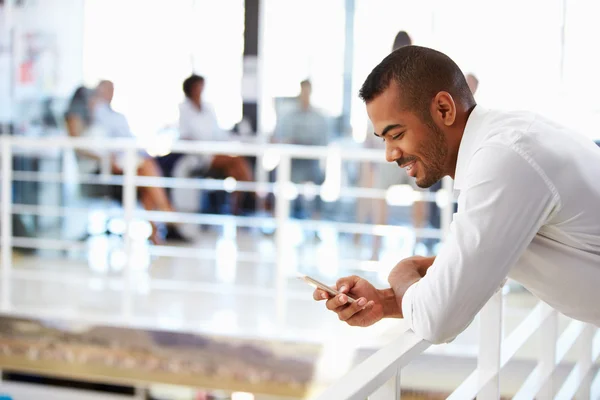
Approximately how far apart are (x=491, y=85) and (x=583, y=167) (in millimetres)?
4258

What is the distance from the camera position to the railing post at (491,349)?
1046 millimetres

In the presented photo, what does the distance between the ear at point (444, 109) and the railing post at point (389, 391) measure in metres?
0.41

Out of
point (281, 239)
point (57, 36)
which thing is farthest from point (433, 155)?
point (57, 36)

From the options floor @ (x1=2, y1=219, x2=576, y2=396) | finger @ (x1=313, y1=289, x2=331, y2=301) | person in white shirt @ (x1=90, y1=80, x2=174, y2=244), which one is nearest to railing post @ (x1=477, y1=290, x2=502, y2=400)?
finger @ (x1=313, y1=289, x2=331, y2=301)

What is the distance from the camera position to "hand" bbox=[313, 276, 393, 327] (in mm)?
1081

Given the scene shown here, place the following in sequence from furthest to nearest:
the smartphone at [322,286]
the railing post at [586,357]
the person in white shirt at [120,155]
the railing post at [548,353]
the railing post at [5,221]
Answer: the person in white shirt at [120,155]
the railing post at [5,221]
the railing post at [586,357]
the railing post at [548,353]
the smartphone at [322,286]

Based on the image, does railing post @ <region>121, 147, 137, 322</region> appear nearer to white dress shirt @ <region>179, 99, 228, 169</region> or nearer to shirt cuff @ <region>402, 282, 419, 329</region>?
white dress shirt @ <region>179, 99, 228, 169</region>

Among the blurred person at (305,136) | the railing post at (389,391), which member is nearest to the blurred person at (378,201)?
the blurred person at (305,136)

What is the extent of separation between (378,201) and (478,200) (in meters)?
3.76

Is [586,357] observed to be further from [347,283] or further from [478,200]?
[478,200]

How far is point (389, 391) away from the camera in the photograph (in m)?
0.79

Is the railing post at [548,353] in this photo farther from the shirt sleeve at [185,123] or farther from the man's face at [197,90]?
the shirt sleeve at [185,123]

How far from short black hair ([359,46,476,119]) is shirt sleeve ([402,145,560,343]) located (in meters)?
0.15

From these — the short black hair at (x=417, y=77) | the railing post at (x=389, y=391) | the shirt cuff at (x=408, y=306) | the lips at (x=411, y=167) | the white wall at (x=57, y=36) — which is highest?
the white wall at (x=57, y=36)
